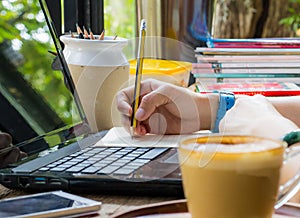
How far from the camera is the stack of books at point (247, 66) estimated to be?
1481 millimetres

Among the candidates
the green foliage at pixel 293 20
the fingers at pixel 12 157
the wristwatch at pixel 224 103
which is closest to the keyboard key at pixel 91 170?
the fingers at pixel 12 157

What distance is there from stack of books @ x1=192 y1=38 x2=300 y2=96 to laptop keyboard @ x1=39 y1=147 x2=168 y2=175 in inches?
24.6

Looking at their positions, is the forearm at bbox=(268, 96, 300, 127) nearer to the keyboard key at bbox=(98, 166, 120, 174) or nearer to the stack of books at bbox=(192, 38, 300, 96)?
the stack of books at bbox=(192, 38, 300, 96)

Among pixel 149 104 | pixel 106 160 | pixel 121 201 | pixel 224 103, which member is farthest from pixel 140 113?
pixel 121 201

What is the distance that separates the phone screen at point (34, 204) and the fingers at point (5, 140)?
0.17 meters

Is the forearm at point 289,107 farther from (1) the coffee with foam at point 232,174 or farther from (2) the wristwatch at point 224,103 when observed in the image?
(1) the coffee with foam at point 232,174

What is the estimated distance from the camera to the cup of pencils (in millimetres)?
1054

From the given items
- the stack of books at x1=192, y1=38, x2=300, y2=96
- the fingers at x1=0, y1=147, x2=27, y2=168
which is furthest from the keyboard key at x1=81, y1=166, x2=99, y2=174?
the stack of books at x1=192, y1=38, x2=300, y2=96

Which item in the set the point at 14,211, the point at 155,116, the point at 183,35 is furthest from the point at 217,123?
the point at 183,35

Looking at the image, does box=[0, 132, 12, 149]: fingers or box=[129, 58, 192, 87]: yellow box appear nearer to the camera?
box=[0, 132, 12, 149]: fingers

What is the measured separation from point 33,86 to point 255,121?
0.32 meters

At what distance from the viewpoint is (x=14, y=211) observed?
0.59 metres

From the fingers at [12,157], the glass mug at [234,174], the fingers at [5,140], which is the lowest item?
the fingers at [12,157]

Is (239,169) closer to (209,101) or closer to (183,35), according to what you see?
(209,101)
